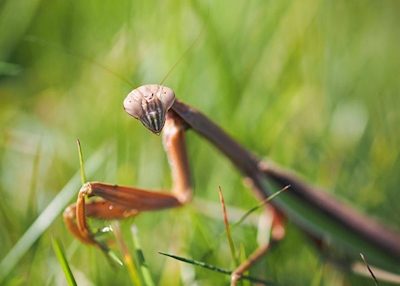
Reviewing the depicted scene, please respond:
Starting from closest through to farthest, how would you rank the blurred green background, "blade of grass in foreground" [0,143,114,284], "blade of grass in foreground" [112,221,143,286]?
"blade of grass in foreground" [112,221,143,286] → "blade of grass in foreground" [0,143,114,284] → the blurred green background

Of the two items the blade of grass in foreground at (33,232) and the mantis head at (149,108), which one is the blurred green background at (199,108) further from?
the mantis head at (149,108)

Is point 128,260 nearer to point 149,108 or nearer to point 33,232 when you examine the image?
point 33,232

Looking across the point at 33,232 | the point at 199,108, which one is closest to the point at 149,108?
the point at 33,232

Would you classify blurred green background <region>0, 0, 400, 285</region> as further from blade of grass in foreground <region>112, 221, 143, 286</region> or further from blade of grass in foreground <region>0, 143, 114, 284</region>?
blade of grass in foreground <region>112, 221, 143, 286</region>

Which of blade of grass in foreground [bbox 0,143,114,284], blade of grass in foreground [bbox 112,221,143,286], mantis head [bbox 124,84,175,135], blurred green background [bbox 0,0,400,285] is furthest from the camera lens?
blurred green background [bbox 0,0,400,285]

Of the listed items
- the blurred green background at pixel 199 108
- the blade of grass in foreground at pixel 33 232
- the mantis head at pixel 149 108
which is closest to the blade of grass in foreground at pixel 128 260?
the blurred green background at pixel 199 108

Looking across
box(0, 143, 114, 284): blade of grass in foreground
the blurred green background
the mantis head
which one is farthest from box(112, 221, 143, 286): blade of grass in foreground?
the mantis head
